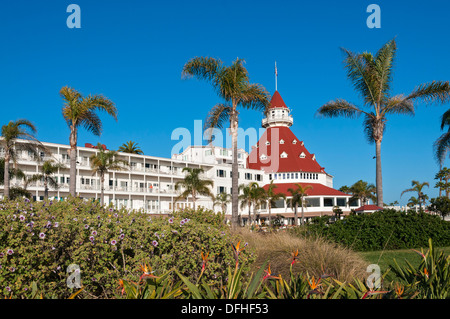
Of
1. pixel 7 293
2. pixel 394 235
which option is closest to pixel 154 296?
pixel 7 293

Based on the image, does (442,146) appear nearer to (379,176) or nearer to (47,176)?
(379,176)

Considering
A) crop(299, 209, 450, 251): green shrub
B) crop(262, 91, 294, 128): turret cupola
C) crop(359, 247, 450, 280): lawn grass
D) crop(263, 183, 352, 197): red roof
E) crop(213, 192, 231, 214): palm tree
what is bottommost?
crop(359, 247, 450, 280): lawn grass

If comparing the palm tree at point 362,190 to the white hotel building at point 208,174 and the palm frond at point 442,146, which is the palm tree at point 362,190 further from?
the palm frond at point 442,146

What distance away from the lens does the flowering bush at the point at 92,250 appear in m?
6.11

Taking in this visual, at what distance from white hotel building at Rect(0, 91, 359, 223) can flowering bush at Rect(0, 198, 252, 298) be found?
36.1 m

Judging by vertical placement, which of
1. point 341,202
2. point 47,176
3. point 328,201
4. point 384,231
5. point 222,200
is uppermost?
point 47,176

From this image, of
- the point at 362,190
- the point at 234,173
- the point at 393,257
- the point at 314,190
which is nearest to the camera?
the point at 393,257

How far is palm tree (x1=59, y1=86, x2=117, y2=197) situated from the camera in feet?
87.3

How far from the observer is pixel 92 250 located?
650cm

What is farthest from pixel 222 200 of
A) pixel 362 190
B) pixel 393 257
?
pixel 393 257

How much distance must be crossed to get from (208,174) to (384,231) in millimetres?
52229

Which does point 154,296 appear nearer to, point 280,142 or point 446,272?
point 446,272

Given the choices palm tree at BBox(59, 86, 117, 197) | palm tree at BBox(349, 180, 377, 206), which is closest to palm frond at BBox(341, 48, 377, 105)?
palm tree at BBox(59, 86, 117, 197)

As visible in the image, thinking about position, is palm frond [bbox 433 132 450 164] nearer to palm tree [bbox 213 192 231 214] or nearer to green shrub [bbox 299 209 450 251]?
green shrub [bbox 299 209 450 251]
